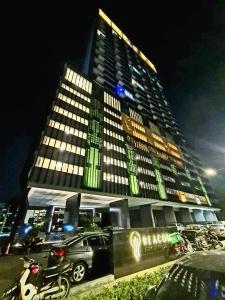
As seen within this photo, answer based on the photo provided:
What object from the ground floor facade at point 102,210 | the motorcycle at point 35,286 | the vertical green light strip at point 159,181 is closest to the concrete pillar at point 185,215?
the ground floor facade at point 102,210

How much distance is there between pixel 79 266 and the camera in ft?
22.3

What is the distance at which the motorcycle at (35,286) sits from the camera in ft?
13.1

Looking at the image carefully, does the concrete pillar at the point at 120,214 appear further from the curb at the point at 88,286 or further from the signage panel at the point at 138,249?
the curb at the point at 88,286

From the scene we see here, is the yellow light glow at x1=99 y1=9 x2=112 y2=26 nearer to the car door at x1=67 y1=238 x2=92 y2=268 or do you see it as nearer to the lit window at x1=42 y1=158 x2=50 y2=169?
the lit window at x1=42 y1=158 x2=50 y2=169

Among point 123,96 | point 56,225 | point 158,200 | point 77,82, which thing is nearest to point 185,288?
point 158,200

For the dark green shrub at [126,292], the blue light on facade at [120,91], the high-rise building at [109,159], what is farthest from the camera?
the blue light on facade at [120,91]

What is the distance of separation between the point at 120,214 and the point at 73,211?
9.87 meters

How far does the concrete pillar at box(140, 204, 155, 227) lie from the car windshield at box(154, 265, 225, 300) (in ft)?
125

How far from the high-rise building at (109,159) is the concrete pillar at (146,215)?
0.22m

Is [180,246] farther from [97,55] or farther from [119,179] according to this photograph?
[97,55]

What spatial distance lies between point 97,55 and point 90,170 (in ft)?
151

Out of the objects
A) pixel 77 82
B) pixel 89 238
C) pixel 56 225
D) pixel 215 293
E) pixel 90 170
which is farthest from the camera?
pixel 56 225

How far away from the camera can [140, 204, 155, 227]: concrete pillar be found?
38.2 meters

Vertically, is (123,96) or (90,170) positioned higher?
(123,96)
